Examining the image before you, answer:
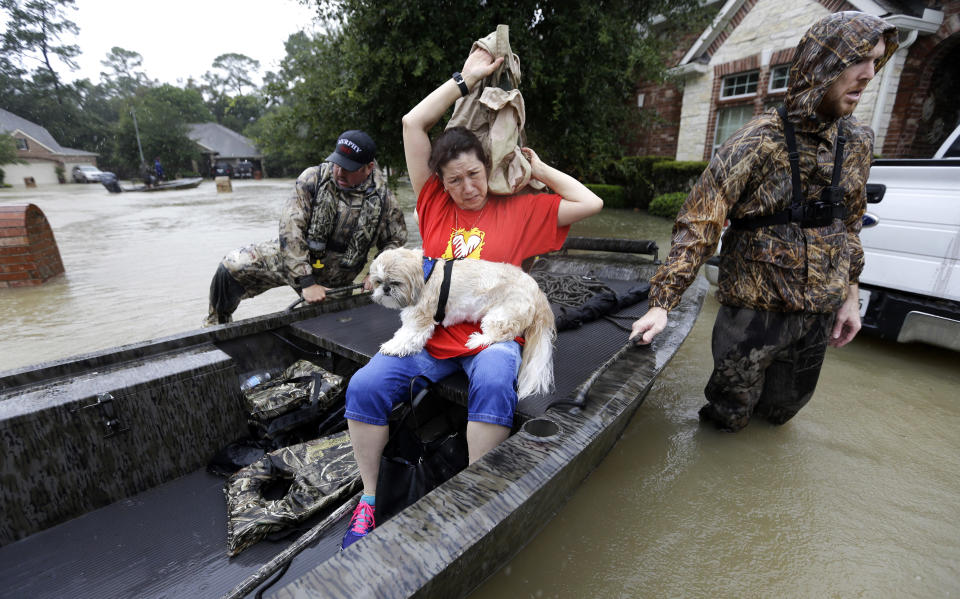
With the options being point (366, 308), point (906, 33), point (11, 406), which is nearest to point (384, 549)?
point (11, 406)

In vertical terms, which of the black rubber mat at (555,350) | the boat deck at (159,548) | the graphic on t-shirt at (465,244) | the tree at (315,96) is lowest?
the boat deck at (159,548)

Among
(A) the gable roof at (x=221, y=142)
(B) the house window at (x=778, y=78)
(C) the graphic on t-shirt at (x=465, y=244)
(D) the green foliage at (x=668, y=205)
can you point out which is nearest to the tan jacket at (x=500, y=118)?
(C) the graphic on t-shirt at (x=465, y=244)

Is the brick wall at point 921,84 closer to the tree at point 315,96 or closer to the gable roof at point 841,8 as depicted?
the gable roof at point 841,8

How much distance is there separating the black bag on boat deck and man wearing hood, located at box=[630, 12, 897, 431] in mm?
1077

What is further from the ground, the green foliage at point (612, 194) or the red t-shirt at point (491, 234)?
the green foliage at point (612, 194)

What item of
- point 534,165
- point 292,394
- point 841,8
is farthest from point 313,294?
point 841,8

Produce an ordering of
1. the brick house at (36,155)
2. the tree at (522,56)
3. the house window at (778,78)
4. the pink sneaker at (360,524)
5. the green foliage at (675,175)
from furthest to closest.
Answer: the brick house at (36,155) < the green foliage at (675,175) < the house window at (778,78) < the tree at (522,56) < the pink sneaker at (360,524)

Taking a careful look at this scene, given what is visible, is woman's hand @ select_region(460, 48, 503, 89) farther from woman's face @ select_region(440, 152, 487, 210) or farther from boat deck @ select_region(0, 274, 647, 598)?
boat deck @ select_region(0, 274, 647, 598)

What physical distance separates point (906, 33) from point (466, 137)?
13.2m

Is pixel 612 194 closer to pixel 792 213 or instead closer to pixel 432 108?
pixel 792 213

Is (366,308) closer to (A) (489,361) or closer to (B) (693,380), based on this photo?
(A) (489,361)

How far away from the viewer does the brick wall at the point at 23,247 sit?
6.71 m

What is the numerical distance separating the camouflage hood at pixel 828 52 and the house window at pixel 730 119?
13658 millimetres

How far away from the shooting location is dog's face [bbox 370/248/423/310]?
6.55ft
